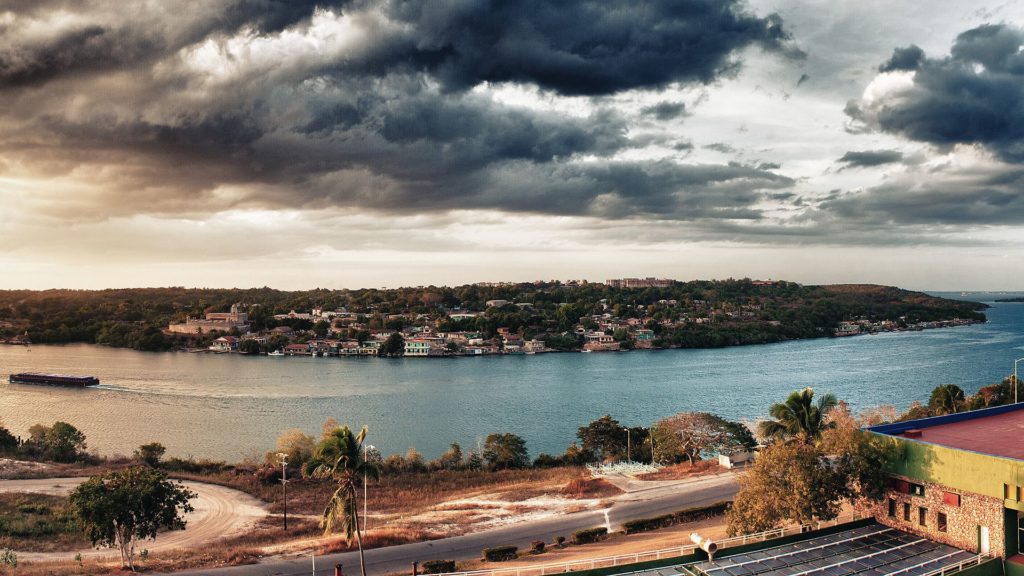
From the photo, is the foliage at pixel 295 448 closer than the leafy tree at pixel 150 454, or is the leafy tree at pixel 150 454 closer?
the foliage at pixel 295 448

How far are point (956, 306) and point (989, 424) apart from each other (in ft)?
561

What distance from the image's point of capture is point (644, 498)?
1032 inches

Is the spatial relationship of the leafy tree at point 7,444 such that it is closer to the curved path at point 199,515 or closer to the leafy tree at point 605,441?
the curved path at point 199,515

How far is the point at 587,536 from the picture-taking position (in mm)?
21219

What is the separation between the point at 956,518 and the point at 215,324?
4882 inches

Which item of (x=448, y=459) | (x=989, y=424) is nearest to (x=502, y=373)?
(x=448, y=459)

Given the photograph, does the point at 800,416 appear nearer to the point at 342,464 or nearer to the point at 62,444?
the point at 342,464

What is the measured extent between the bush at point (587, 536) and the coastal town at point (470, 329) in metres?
82.1

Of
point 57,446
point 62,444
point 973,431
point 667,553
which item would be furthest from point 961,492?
point 57,446

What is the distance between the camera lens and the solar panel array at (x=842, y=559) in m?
13.6

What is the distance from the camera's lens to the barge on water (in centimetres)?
7044

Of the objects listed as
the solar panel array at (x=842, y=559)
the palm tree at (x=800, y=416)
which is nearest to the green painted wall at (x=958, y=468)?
the solar panel array at (x=842, y=559)

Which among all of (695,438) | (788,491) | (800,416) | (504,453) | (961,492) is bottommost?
(504,453)

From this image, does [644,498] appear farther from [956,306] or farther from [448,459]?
[956,306]
